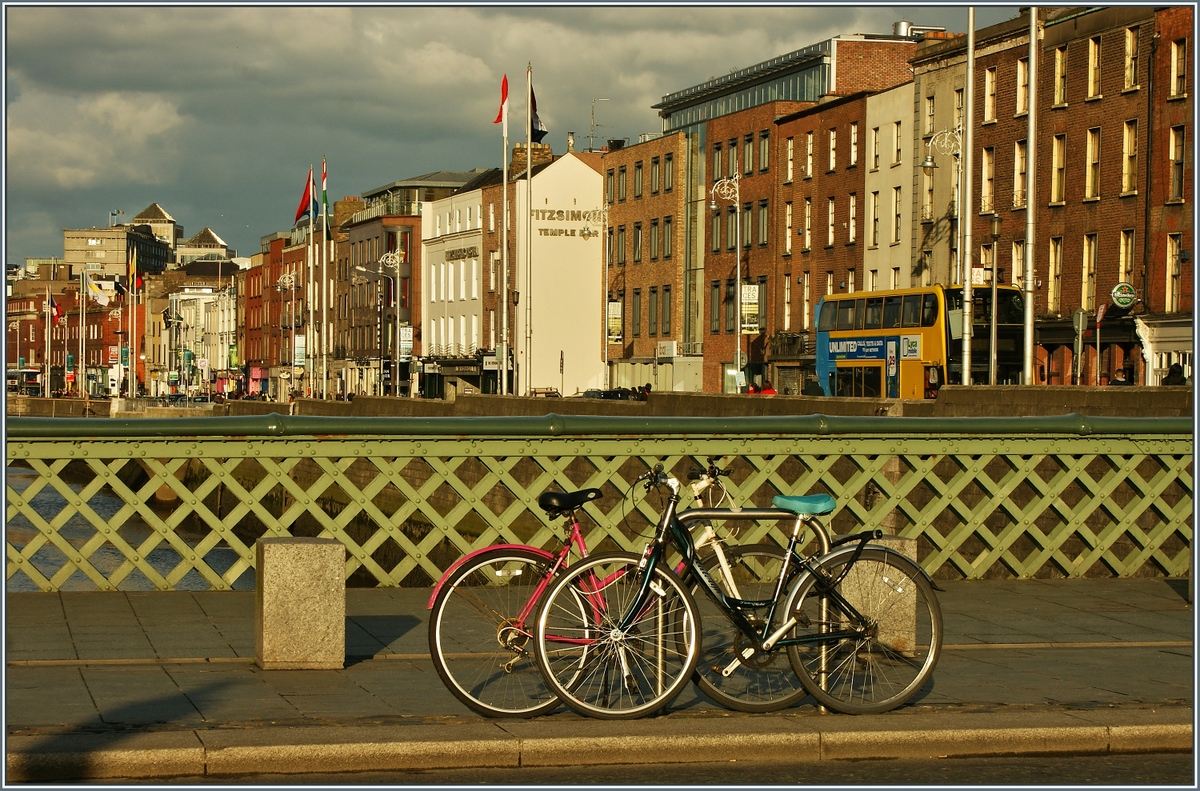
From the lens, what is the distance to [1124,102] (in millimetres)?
48750

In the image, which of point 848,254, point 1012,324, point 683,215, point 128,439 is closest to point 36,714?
point 128,439

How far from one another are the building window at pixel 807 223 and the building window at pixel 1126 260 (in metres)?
23.0

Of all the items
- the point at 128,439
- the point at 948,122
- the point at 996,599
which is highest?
the point at 948,122

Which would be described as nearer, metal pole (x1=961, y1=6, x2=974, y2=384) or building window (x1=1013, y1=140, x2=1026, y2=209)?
metal pole (x1=961, y1=6, x2=974, y2=384)

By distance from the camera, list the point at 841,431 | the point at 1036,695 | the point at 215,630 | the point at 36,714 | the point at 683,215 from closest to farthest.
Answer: the point at 36,714 < the point at 1036,695 < the point at 215,630 < the point at 841,431 < the point at 683,215

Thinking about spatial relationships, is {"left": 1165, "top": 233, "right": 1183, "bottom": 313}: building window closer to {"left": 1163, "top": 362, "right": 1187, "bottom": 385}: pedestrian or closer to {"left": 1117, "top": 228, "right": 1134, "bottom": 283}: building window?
{"left": 1117, "top": 228, "right": 1134, "bottom": 283}: building window

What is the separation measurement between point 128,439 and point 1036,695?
6900 mm

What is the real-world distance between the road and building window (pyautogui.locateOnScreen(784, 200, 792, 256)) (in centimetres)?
6537

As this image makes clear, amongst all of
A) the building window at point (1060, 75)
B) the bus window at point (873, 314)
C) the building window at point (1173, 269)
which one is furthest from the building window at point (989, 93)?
the bus window at point (873, 314)

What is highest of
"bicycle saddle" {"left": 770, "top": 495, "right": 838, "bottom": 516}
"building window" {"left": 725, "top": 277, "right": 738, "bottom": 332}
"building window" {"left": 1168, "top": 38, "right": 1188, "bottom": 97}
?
"building window" {"left": 1168, "top": 38, "right": 1188, "bottom": 97}

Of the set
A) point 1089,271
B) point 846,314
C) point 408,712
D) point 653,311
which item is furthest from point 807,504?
point 653,311

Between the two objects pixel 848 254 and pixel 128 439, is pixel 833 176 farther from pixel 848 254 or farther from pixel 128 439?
pixel 128 439

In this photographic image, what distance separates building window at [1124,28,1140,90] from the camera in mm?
48219

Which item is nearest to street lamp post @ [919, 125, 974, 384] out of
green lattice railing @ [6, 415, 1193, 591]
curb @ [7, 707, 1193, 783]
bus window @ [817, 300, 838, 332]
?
bus window @ [817, 300, 838, 332]
